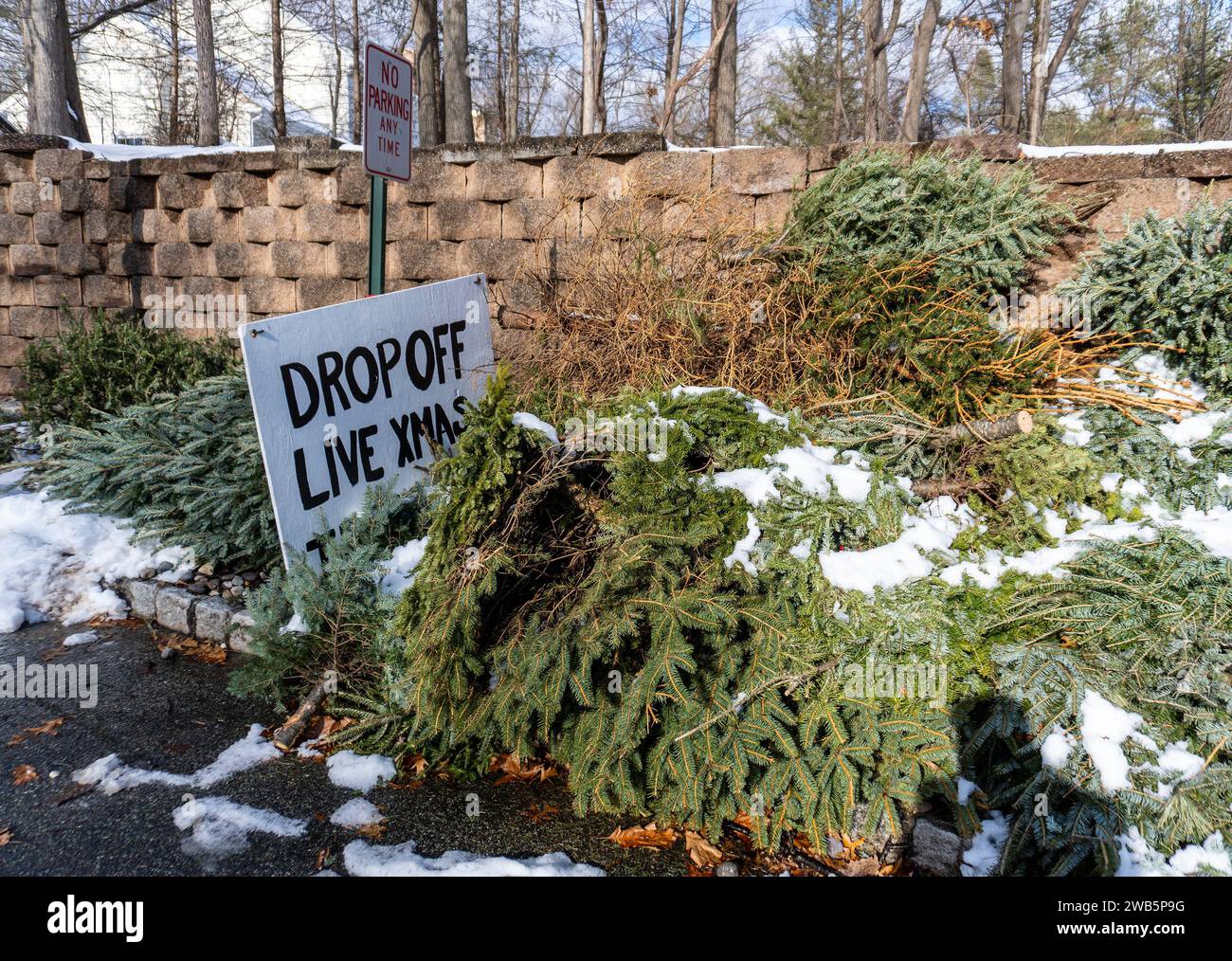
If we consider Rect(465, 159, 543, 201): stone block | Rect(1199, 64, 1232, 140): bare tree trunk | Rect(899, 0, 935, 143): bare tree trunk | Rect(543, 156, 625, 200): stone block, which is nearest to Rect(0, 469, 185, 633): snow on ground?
Rect(465, 159, 543, 201): stone block

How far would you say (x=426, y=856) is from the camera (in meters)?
2.49

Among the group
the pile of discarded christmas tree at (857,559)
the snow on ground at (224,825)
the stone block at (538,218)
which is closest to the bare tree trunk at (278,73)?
the stone block at (538,218)

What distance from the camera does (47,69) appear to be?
10.2m

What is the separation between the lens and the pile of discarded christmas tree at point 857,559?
2.43 m

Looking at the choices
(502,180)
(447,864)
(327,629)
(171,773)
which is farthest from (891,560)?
(502,180)

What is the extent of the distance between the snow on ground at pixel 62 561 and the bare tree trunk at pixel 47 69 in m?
8.10

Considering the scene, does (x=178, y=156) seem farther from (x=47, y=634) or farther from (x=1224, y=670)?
(x=1224, y=670)

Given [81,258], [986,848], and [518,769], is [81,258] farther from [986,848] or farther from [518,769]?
[986,848]

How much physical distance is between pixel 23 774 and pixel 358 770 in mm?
1209

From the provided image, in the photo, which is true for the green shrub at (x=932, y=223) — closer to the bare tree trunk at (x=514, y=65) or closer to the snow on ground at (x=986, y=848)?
the snow on ground at (x=986, y=848)

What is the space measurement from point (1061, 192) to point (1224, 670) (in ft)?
11.1
